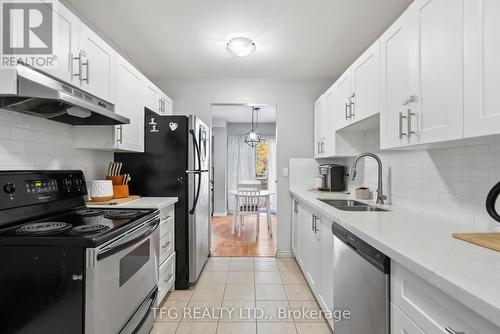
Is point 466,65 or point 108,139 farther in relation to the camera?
point 108,139

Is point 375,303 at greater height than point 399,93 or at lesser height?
lesser

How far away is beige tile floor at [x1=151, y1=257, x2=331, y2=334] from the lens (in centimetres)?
189

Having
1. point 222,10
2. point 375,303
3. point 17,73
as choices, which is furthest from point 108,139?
point 375,303

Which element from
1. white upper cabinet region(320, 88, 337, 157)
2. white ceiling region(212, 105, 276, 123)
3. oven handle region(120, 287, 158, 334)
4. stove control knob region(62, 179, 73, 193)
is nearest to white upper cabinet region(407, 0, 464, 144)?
white upper cabinet region(320, 88, 337, 157)

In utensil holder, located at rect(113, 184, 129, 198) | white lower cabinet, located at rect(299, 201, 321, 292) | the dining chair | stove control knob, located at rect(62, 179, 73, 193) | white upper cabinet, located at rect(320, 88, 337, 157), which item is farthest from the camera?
the dining chair

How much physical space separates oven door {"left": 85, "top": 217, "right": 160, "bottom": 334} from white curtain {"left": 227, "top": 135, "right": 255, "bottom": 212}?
491cm

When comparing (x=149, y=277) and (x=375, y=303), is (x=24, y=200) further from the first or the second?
(x=375, y=303)

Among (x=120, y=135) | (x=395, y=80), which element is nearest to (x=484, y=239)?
(x=395, y=80)

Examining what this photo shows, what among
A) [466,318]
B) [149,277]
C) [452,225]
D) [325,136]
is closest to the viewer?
[466,318]

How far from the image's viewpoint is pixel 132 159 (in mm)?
2496

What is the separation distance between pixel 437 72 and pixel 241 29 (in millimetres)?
1624

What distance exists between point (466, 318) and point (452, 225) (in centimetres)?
82

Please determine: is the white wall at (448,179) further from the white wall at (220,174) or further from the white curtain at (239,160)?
the white curtain at (239,160)

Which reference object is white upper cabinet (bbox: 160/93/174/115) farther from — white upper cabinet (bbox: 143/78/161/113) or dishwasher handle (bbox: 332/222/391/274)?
dishwasher handle (bbox: 332/222/391/274)
